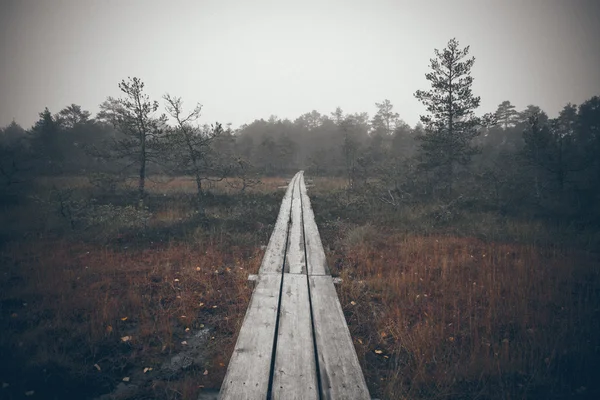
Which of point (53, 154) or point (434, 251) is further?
point (53, 154)

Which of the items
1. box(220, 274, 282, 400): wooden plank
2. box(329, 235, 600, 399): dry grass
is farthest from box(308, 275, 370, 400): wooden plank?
box(220, 274, 282, 400): wooden plank

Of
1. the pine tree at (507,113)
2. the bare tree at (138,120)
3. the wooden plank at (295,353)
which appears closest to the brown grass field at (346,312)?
the wooden plank at (295,353)

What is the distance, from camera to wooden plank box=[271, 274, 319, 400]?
7.66 feet

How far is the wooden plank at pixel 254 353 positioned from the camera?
2307 millimetres

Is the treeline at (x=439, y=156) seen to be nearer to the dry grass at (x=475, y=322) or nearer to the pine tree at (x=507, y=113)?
the dry grass at (x=475, y=322)

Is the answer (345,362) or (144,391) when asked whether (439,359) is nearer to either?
(345,362)

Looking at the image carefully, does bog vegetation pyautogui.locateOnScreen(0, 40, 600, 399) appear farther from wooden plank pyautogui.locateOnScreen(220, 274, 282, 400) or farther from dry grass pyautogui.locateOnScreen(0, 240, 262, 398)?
wooden plank pyautogui.locateOnScreen(220, 274, 282, 400)

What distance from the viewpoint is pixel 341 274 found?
521 centimetres

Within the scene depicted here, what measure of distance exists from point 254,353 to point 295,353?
475 mm

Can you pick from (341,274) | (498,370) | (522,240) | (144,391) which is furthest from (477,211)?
(144,391)

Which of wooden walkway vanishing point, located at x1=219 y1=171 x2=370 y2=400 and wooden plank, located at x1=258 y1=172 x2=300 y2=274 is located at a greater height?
wooden plank, located at x1=258 y1=172 x2=300 y2=274

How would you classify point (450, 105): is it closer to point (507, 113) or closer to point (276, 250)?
point (276, 250)

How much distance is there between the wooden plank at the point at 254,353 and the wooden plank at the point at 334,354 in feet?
→ 1.95

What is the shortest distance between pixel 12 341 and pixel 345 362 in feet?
13.8
